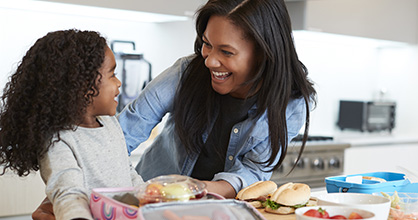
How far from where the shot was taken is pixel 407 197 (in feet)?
3.89

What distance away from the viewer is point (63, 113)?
1.05 m

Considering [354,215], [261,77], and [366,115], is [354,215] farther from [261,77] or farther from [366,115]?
[366,115]

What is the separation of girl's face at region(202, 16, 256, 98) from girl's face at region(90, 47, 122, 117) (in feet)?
1.07

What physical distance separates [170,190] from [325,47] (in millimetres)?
3457

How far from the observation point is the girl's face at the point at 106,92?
1122 millimetres

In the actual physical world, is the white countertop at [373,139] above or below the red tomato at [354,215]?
below

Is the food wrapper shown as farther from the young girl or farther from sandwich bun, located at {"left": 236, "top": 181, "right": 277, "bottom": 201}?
sandwich bun, located at {"left": 236, "top": 181, "right": 277, "bottom": 201}

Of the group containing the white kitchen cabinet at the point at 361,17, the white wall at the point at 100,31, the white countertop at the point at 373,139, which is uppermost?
the white kitchen cabinet at the point at 361,17

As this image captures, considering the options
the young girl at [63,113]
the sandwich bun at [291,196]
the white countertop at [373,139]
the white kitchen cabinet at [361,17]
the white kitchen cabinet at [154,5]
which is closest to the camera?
the young girl at [63,113]

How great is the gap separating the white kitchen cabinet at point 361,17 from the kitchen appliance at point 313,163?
74 cm

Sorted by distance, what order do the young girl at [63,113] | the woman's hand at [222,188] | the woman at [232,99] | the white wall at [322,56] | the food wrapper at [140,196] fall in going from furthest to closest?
the white wall at [322,56] → the woman at [232,99] → the woman's hand at [222,188] → the young girl at [63,113] → the food wrapper at [140,196]

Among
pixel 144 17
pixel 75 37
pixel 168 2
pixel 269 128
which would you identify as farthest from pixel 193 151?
pixel 144 17

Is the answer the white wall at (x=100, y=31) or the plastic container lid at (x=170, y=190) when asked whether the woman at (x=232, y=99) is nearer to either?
the plastic container lid at (x=170, y=190)

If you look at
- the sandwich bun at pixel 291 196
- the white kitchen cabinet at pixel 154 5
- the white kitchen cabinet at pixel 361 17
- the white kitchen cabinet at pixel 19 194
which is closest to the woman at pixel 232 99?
the sandwich bun at pixel 291 196
